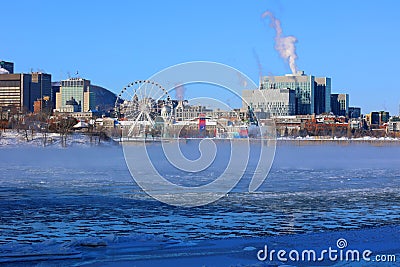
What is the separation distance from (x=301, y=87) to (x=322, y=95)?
1434cm

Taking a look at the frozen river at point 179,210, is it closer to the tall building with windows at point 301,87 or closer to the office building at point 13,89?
the tall building with windows at point 301,87

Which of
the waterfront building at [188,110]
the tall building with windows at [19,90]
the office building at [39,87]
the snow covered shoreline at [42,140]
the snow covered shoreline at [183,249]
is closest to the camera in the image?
the snow covered shoreline at [183,249]

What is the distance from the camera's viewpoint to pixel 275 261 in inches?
345

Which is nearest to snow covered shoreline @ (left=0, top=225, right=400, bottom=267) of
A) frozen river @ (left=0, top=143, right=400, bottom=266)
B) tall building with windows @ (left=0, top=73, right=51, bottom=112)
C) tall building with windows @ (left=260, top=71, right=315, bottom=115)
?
frozen river @ (left=0, top=143, right=400, bottom=266)

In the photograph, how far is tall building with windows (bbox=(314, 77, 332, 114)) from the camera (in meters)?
183

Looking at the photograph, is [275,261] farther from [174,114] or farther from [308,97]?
[308,97]

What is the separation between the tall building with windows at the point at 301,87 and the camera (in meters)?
166

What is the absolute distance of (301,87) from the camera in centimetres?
17250

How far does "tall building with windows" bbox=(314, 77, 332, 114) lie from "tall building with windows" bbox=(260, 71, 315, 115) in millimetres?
5780

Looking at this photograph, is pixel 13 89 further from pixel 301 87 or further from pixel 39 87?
pixel 301 87

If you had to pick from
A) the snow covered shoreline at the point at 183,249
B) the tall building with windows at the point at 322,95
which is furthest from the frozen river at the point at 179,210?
the tall building with windows at the point at 322,95

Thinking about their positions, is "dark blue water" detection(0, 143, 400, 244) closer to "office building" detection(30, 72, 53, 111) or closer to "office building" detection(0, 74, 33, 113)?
"office building" detection(0, 74, 33, 113)

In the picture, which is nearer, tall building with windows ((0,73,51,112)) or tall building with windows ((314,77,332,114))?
tall building with windows ((314,77,332,114))

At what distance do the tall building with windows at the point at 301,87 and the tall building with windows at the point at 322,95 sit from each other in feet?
19.0
